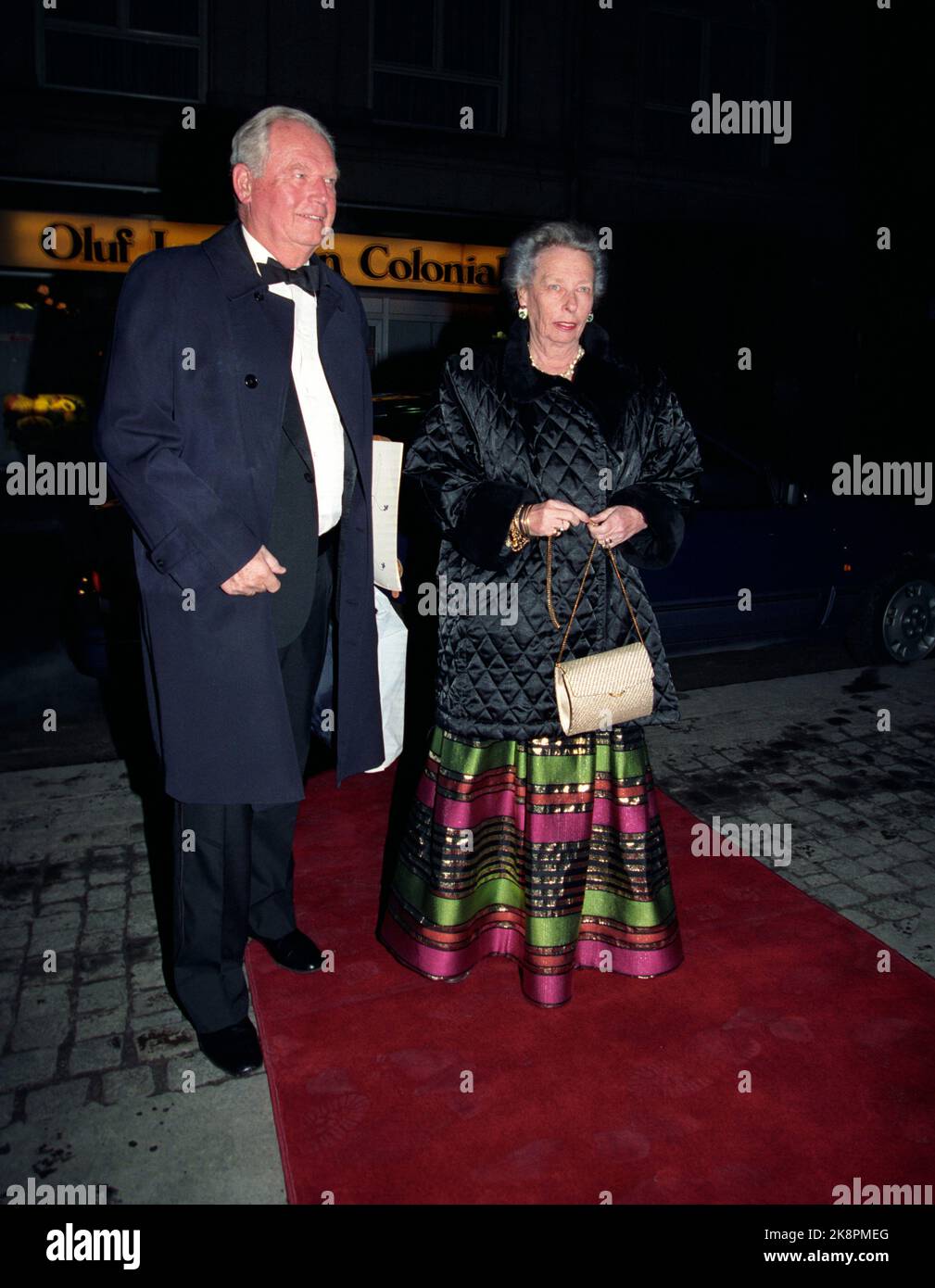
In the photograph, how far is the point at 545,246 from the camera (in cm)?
258

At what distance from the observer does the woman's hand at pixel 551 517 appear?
8.19 ft

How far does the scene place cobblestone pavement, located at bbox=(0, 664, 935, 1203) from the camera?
2.40 metres

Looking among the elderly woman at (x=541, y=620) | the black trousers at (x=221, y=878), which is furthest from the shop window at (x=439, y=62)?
the black trousers at (x=221, y=878)

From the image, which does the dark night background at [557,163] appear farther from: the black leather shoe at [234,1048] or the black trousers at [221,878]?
the black leather shoe at [234,1048]

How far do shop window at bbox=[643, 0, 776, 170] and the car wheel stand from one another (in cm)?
860

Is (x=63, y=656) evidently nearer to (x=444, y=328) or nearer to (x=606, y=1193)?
(x=606, y=1193)

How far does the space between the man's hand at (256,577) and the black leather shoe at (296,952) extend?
1357 millimetres

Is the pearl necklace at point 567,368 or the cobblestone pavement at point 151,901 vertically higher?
the pearl necklace at point 567,368

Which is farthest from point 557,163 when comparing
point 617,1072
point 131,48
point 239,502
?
point 617,1072

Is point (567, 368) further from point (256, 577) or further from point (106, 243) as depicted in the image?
point (106, 243)

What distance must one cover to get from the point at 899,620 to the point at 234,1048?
18.3 feet

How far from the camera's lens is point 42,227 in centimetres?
1092
